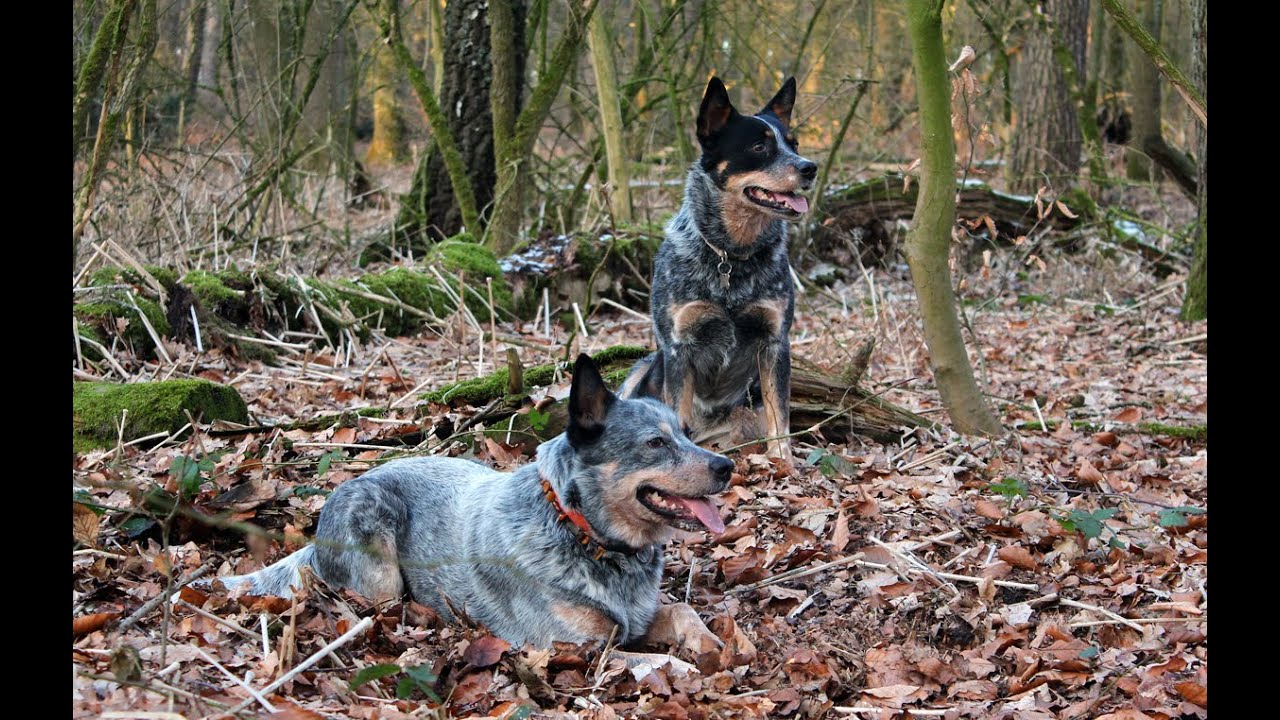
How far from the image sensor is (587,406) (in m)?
4.55

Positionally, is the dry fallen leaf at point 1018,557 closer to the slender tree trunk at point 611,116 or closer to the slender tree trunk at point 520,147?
the slender tree trunk at point 611,116

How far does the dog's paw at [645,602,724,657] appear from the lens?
4.63 meters

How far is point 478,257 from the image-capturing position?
11.4m

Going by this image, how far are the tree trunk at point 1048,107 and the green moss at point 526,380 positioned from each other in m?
10.0

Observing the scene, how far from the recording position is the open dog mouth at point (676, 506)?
4.53 meters

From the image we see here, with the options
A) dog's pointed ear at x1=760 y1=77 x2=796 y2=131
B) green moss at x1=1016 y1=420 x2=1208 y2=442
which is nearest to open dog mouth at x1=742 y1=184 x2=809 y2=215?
dog's pointed ear at x1=760 y1=77 x2=796 y2=131

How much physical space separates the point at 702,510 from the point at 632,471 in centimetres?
34

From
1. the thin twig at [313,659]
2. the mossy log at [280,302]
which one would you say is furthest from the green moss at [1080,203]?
the thin twig at [313,659]

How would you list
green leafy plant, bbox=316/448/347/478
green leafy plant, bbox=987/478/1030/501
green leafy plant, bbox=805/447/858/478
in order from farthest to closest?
green leafy plant, bbox=805/447/858/478 → green leafy plant, bbox=316/448/347/478 → green leafy plant, bbox=987/478/1030/501

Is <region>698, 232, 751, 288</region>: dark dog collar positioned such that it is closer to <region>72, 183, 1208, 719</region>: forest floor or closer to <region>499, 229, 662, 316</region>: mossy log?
<region>72, 183, 1208, 719</region>: forest floor

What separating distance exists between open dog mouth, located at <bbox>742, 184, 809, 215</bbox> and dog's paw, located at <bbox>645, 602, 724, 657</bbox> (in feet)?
10.3
